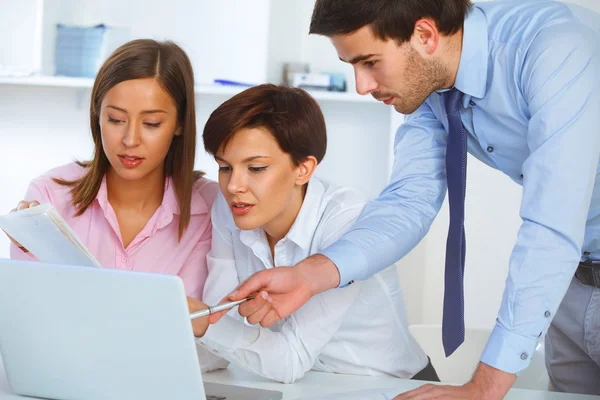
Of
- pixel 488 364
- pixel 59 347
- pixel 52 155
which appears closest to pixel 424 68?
Answer: pixel 488 364

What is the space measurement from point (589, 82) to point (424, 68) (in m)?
0.32

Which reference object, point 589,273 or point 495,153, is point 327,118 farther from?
point 589,273

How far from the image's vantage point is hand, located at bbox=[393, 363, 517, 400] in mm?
1191

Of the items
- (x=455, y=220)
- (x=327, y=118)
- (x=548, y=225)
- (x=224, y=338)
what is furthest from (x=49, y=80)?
(x=548, y=225)

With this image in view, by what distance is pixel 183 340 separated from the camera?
40.4 inches

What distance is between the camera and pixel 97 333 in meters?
1.08

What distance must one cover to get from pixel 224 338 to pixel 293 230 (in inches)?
12.0

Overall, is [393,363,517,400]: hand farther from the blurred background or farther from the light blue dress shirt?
the blurred background

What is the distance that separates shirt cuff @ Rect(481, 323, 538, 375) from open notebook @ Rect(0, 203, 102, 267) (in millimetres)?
661

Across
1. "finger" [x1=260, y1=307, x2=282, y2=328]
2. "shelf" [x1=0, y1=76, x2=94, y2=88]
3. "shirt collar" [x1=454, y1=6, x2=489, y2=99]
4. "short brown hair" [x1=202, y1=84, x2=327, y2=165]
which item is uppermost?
"shirt collar" [x1=454, y1=6, x2=489, y2=99]

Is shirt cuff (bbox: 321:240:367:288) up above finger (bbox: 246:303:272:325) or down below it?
above

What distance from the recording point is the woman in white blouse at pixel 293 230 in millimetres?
1584

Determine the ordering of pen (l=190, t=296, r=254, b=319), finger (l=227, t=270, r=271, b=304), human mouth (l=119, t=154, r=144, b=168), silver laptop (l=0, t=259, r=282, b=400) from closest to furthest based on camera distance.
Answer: silver laptop (l=0, t=259, r=282, b=400) < pen (l=190, t=296, r=254, b=319) < finger (l=227, t=270, r=271, b=304) < human mouth (l=119, t=154, r=144, b=168)

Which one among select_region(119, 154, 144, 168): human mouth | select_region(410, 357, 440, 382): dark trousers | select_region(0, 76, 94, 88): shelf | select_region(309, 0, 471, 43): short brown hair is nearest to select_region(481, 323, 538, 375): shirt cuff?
select_region(410, 357, 440, 382): dark trousers
